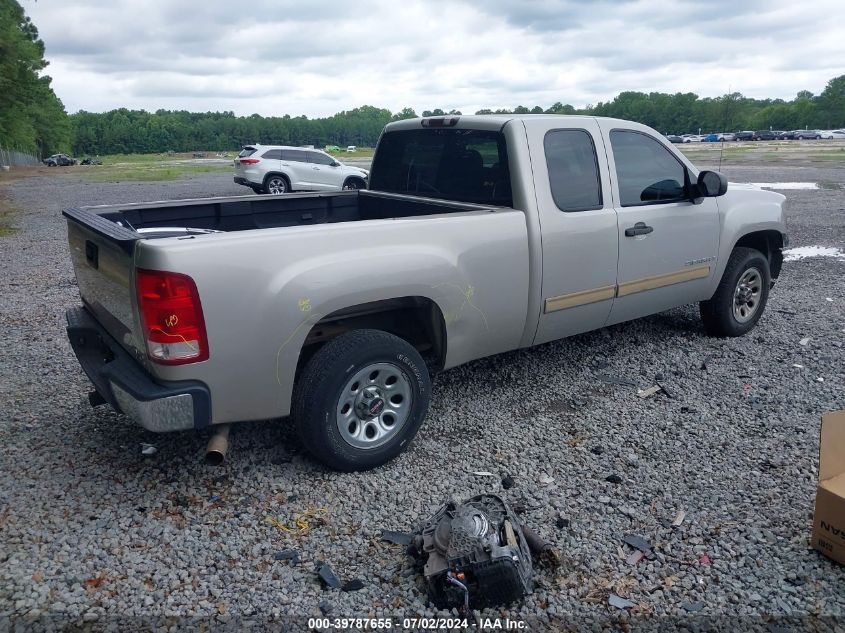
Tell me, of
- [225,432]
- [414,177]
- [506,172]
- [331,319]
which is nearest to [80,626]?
[225,432]

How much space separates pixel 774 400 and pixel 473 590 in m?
3.10

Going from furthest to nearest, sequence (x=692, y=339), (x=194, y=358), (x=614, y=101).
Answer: (x=614, y=101) < (x=692, y=339) < (x=194, y=358)

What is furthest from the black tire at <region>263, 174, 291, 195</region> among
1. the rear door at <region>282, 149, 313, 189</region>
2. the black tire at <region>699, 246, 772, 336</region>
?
the black tire at <region>699, 246, 772, 336</region>

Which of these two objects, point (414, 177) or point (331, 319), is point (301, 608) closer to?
point (331, 319)

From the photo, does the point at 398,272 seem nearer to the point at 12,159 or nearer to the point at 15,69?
the point at 15,69

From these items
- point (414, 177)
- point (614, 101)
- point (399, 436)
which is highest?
point (614, 101)

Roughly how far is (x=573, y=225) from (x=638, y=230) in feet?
2.26

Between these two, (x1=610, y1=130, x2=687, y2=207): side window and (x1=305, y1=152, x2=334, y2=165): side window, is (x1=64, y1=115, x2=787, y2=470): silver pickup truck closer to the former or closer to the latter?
(x1=610, y1=130, x2=687, y2=207): side window

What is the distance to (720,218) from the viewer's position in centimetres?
549

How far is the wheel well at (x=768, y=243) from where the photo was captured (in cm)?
610

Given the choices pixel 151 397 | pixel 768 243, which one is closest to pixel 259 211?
pixel 151 397

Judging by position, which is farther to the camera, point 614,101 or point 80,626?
point 614,101

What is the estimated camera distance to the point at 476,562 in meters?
2.73

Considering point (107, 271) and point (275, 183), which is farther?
point (275, 183)
